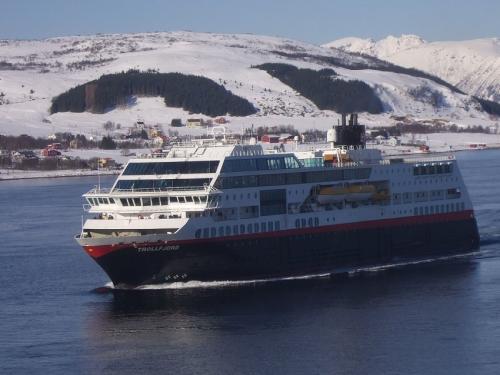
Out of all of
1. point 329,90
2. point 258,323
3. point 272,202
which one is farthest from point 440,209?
point 329,90

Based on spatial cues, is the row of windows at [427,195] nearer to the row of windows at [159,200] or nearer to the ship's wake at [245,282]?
the ship's wake at [245,282]

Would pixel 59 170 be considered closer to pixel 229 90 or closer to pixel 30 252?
pixel 229 90

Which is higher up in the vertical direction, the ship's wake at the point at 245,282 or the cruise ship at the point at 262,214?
the cruise ship at the point at 262,214

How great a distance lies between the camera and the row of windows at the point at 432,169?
143 feet

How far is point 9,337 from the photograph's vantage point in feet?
104

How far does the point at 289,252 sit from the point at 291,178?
7.49 ft

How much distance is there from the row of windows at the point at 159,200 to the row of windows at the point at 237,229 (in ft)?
2.89

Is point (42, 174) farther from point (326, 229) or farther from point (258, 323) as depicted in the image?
point (258, 323)

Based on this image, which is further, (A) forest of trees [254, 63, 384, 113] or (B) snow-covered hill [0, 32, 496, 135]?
(A) forest of trees [254, 63, 384, 113]

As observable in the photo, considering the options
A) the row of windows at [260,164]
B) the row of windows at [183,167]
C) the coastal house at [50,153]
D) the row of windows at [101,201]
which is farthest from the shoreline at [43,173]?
the row of windows at [183,167]

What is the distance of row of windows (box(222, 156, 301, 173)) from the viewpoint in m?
37.9

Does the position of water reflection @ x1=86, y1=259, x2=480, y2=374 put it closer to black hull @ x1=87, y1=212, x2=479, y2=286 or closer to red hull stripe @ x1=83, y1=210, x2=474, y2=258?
black hull @ x1=87, y1=212, x2=479, y2=286

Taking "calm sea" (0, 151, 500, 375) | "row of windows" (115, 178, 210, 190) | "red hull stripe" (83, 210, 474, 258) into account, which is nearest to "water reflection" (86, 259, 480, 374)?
"calm sea" (0, 151, 500, 375)

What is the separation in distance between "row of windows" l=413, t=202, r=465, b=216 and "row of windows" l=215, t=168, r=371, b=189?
2.62 m
